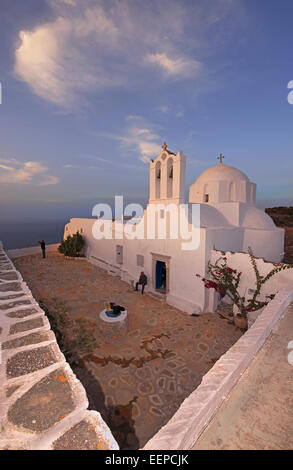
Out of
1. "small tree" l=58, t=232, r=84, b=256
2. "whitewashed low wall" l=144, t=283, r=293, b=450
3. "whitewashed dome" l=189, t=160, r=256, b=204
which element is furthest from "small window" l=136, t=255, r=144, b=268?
"whitewashed low wall" l=144, t=283, r=293, b=450

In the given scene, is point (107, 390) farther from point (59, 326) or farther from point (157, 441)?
point (157, 441)

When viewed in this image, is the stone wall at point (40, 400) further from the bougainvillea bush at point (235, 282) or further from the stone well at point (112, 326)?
the bougainvillea bush at point (235, 282)

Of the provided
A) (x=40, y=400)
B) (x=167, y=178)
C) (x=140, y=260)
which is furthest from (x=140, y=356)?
(x=167, y=178)

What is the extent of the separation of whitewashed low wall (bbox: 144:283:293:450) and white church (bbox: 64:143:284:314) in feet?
19.0

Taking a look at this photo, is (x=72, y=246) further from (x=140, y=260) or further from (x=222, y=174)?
(x=222, y=174)

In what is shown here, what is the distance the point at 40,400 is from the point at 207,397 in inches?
72.0

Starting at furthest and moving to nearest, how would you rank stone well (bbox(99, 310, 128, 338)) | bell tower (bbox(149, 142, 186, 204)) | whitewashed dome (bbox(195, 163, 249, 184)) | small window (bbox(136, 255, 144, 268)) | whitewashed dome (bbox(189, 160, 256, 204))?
whitewashed dome (bbox(195, 163, 249, 184)) < whitewashed dome (bbox(189, 160, 256, 204)) < small window (bbox(136, 255, 144, 268)) < bell tower (bbox(149, 142, 186, 204)) < stone well (bbox(99, 310, 128, 338))

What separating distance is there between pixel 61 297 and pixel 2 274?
326 cm

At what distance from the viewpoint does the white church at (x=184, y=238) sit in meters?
8.94

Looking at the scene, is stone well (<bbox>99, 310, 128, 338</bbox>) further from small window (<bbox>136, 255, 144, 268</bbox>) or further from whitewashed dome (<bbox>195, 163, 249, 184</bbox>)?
whitewashed dome (<bbox>195, 163, 249, 184</bbox>)

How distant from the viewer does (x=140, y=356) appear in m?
5.91

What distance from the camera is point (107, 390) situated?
189 inches

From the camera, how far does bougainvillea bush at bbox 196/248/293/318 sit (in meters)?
7.22
